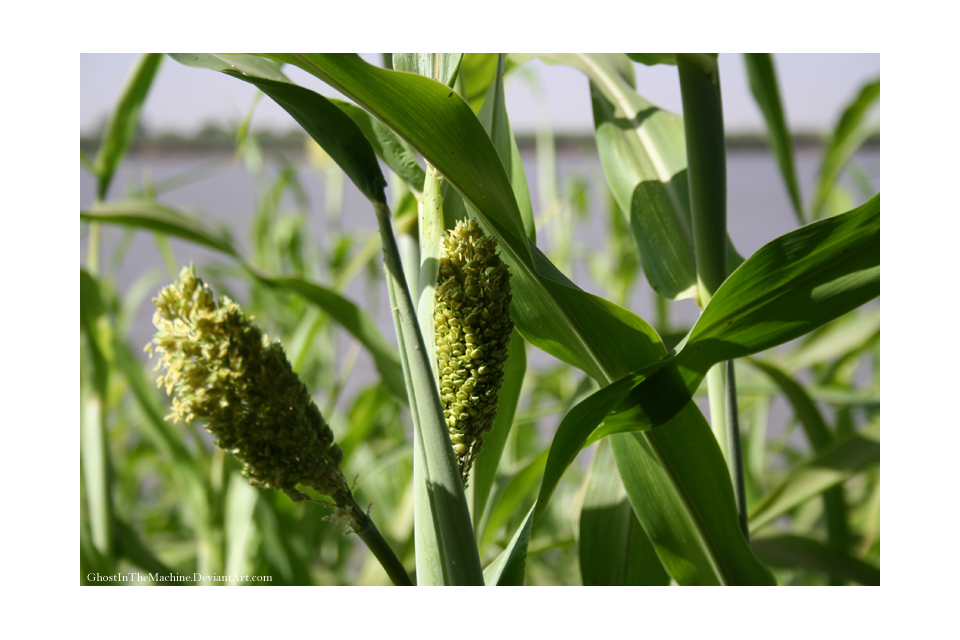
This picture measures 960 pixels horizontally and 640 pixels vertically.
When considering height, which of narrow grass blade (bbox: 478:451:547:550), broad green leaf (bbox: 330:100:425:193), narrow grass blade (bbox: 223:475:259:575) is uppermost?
broad green leaf (bbox: 330:100:425:193)

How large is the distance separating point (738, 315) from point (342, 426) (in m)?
0.61

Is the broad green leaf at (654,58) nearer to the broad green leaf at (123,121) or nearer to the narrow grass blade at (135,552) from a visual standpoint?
the broad green leaf at (123,121)

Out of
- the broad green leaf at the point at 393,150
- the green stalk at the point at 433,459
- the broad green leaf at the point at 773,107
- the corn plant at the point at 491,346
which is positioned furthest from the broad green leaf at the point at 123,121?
the broad green leaf at the point at 773,107

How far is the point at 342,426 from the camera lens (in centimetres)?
79

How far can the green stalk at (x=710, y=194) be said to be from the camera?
347 millimetres

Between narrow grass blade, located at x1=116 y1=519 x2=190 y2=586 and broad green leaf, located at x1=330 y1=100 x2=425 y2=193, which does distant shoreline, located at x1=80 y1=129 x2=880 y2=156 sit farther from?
narrow grass blade, located at x1=116 y1=519 x2=190 y2=586

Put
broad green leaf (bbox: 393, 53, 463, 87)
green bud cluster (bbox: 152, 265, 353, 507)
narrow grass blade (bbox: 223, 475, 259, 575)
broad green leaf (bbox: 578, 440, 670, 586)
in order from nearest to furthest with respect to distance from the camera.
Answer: green bud cluster (bbox: 152, 265, 353, 507) → broad green leaf (bbox: 393, 53, 463, 87) → broad green leaf (bbox: 578, 440, 670, 586) → narrow grass blade (bbox: 223, 475, 259, 575)

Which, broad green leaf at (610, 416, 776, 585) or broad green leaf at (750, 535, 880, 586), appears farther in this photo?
broad green leaf at (750, 535, 880, 586)

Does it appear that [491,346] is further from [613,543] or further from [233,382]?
[613,543]

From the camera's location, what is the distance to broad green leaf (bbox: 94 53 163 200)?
0.46 m

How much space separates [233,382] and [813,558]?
1.50 feet

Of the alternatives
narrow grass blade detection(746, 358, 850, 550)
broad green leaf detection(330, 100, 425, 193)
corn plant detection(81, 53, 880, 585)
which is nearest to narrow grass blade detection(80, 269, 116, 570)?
corn plant detection(81, 53, 880, 585)

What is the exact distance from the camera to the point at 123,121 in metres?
0.47

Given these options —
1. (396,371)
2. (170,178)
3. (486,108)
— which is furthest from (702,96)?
(170,178)
